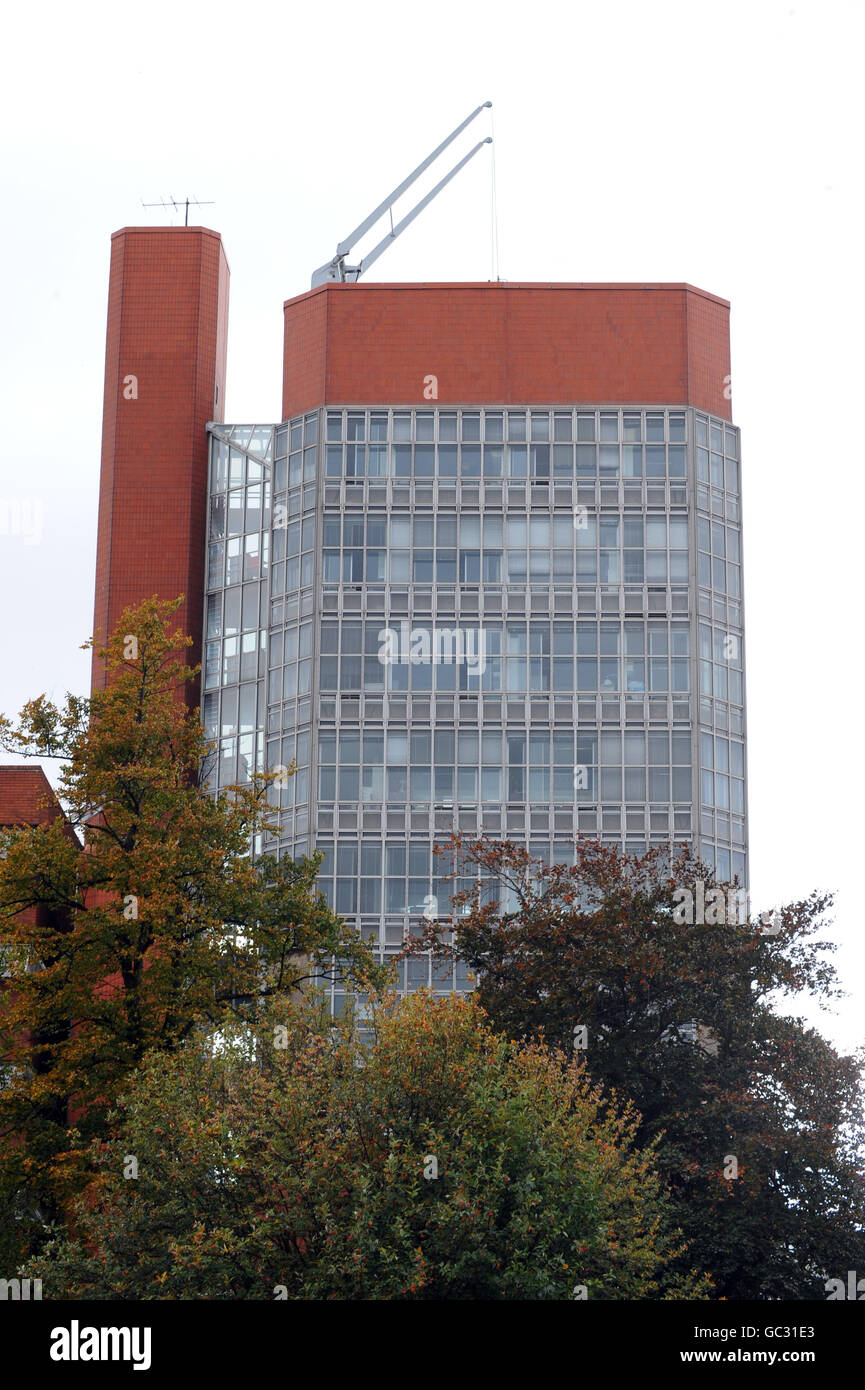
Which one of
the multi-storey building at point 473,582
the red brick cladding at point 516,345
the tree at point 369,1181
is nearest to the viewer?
the tree at point 369,1181

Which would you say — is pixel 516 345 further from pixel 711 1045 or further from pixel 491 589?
pixel 711 1045

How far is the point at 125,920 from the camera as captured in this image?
181ft

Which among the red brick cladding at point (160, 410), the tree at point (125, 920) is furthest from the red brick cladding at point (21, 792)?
the tree at point (125, 920)

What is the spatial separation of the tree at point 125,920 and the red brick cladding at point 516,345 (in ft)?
162

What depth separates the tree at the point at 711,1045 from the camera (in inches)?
2121

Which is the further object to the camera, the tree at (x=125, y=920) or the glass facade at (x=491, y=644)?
the glass facade at (x=491, y=644)

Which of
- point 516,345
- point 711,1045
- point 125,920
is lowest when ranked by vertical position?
point 711,1045

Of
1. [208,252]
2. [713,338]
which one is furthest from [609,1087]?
[208,252]

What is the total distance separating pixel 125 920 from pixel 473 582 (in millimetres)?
50903

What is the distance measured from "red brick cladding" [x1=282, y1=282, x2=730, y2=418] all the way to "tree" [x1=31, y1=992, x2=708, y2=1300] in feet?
204

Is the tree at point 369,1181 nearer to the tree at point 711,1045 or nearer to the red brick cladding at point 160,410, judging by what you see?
the tree at point 711,1045

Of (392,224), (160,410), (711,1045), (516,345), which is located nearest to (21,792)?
(160,410)

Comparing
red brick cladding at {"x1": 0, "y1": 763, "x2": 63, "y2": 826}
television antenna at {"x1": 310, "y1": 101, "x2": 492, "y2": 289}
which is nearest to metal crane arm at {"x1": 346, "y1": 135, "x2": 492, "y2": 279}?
television antenna at {"x1": 310, "y1": 101, "x2": 492, "y2": 289}

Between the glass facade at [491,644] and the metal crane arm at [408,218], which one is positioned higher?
the metal crane arm at [408,218]
